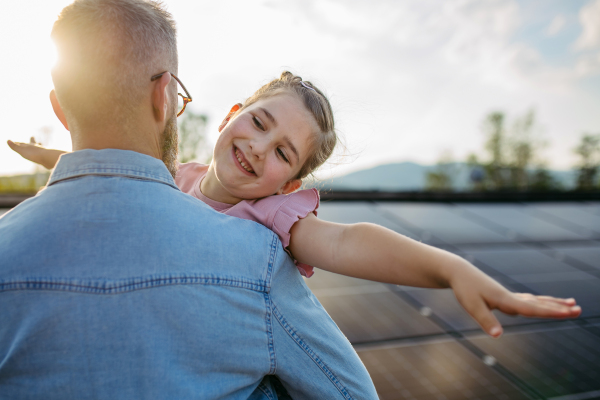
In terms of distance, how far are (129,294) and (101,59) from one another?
64 cm

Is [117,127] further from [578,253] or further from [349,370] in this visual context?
[578,253]

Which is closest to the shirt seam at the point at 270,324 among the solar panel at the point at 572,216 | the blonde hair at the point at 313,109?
the blonde hair at the point at 313,109

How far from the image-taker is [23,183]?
7.02m

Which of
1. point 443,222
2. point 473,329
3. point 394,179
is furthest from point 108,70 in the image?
point 394,179

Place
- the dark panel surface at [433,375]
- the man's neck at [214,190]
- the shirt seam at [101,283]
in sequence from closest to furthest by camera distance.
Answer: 1. the shirt seam at [101,283]
2. the man's neck at [214,190]
3. the dark panel surface at [433,375]

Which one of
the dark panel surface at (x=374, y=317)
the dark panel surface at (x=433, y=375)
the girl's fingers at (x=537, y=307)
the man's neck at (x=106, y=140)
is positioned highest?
the man's neck at (x=106, y=140)

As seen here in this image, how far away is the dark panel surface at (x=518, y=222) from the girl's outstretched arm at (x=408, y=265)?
25.2ft

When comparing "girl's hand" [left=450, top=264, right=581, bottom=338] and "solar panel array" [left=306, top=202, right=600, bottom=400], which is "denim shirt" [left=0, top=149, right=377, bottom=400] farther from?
"solar panel array" [left=306, top=202, right=600, bottom=400]

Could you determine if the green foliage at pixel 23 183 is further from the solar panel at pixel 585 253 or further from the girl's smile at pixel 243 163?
the solar panel at pixel 585 253

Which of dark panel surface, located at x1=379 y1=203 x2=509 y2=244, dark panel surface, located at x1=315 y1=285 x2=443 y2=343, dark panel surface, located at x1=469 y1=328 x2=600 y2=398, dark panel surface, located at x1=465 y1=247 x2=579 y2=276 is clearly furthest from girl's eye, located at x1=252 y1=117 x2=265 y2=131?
dark panel surface, located at x1=379 y1=203 x2=509 y2=244

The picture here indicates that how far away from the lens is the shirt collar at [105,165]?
40.8 inches

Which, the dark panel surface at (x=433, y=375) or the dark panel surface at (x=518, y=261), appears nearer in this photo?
the dark panel surface at (x=433, y=375)

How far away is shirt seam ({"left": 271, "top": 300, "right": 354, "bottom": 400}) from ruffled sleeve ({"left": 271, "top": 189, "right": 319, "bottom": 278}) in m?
0.28

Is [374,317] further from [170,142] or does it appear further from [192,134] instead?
[192,134]
